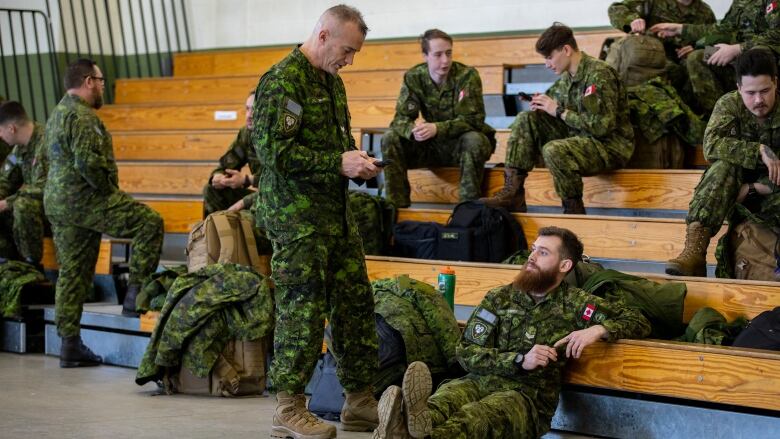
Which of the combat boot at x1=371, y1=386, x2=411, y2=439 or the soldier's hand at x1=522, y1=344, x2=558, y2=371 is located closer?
the combat boot at x1=371, y1=386, x2=411, y2=439

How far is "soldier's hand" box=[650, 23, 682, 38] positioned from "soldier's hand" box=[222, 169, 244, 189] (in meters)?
2.46

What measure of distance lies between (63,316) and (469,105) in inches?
96.2

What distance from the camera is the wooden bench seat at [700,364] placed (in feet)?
13.2

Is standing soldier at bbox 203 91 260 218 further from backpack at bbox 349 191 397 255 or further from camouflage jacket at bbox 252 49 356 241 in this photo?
camouflage jacket at bbox 252 49 356 241

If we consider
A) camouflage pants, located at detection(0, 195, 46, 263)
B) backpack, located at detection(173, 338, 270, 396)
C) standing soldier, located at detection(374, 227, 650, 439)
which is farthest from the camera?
camouflage pants, located at detection(0, 195, 46, 263)

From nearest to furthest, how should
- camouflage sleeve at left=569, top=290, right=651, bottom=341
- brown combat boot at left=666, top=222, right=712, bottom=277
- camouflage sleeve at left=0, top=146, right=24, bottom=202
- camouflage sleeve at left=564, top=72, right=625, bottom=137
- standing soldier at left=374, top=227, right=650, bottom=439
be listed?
standing soldier at left=374, top=227, right=650, bottom=439, camouflage sleeve at left=569, top=290, right=651, bottom=341, brown combat boot at left=666, top=222, right=712, bottom=277, camouflage sleeve at left=564, top=72, right=625, bottom=137, camouflage sleeve at left=0, top=146, right=24, bottom=202

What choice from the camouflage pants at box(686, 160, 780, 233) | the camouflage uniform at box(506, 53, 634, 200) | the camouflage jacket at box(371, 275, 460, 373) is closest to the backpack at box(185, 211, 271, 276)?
the camouflage jacket at box(371, 275, 460, 373)

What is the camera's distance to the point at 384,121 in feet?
25.5

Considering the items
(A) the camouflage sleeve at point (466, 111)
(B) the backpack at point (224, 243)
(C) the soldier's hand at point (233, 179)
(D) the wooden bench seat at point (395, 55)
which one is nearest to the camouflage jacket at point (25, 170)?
(C) the soldier's hand at point (233, 179)

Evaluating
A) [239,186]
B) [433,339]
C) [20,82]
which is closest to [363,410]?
[433,339]

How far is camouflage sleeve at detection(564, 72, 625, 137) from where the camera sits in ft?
19.4

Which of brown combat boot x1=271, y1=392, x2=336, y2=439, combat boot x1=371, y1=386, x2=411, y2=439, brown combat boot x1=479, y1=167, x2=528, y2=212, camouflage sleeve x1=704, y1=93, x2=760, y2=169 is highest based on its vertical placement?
camouflage sleeve x1=704, y1=93, x2=760, y2=169

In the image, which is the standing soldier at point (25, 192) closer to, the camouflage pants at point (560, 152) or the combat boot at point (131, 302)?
the combat boot at point (131, 302)

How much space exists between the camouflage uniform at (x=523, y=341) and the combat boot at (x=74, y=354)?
8.62 feet
